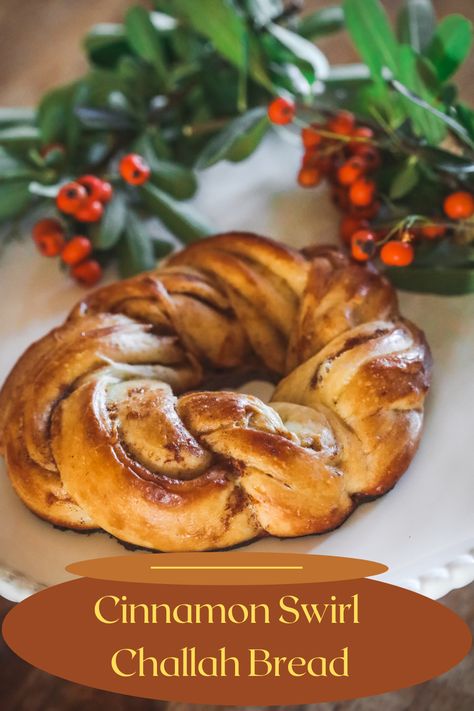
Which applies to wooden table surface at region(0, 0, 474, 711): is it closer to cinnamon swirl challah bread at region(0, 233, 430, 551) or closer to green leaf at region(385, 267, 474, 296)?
cinnamon swirl challah bread at region(0, 233, 430, 551)

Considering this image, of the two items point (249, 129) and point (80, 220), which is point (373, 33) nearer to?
point (249, 129)

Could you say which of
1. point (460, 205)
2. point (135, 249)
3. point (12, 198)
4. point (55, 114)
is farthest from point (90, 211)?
point (460, 205)

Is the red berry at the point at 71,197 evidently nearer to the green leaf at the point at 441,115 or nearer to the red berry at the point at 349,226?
the red berry at the point at 349,226

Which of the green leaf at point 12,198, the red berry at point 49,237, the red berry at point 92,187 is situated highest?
the green leaf at point 12,198

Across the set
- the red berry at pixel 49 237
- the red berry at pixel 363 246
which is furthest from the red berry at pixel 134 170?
the red berry at pixel 363 246

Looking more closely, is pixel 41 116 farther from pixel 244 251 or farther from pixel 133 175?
pixel 244 251

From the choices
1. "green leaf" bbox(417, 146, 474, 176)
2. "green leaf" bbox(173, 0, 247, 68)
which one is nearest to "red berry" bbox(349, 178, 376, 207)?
"green leaf" bbox(417, 146, 474, 176)
